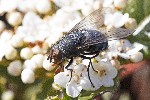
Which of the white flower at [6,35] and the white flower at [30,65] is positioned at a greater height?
the white flower at [6,35]

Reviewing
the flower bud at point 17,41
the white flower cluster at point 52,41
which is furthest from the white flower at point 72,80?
the flower bud at point 17,41

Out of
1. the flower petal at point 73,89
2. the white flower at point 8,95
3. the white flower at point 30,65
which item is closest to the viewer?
the flower petal at point 73,89

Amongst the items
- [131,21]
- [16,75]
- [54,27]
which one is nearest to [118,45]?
[131,21]

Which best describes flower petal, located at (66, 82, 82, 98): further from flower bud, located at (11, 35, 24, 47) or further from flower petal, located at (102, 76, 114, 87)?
flower bud, located at (11, 35, 24, 47)

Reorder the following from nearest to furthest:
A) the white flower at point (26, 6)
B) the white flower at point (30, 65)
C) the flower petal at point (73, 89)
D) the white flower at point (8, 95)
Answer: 1. the flower petal at point (73, 89)
2. the white flower at point (30, 65)
3. the white flower at point (8, 95)
4. the white flower at point (26, 6)

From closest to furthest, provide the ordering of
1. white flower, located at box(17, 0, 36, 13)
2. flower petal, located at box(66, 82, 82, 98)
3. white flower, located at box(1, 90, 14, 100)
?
flower petal, located at box(66, 82, 82, 98) → white flower, located at box(1, 90, 14, 100) → white flower, located at box(17, 0, 36, 13)

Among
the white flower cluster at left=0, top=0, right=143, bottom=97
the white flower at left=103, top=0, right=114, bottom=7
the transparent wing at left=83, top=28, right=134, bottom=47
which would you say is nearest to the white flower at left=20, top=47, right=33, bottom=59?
the white flower cluster at left=0, top=0, right=143, bottom=97

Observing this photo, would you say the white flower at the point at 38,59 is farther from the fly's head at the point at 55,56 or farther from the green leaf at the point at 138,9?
the green leaf at the point at 138,9
